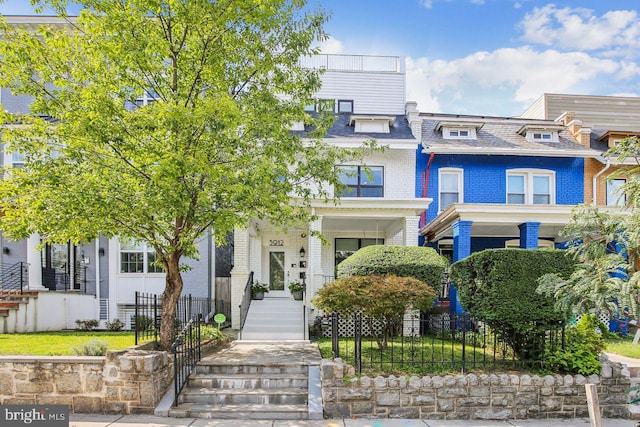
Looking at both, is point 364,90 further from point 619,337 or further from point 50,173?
point 50,173

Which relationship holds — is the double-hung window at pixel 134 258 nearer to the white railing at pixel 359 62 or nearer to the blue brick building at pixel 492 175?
the blue brick building at pixel 492 175

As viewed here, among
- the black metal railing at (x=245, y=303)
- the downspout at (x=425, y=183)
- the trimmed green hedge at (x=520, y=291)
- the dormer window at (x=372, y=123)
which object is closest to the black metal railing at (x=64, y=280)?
the black metal railing at (x=245, y=303)

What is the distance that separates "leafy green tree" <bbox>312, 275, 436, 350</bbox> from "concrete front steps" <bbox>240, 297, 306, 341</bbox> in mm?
3048

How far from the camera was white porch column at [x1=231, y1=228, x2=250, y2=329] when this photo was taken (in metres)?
12.1

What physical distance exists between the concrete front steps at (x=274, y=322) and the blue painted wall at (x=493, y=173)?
676 centimetres

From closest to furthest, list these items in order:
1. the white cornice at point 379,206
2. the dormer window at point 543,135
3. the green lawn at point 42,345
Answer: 1. the green lawn at point 42,345
2. the white cornice at point 379,206
3. the dormer window at point 543,135

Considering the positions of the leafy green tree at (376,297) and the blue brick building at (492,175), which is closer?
the leafy green tree at (376,297)

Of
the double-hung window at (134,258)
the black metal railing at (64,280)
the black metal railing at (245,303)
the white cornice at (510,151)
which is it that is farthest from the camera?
the white cornice at (510,151)

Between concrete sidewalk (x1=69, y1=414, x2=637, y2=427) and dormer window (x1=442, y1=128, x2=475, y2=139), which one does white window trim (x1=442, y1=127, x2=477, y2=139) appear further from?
concrete sidewalk (x1=69, y1=414, x2=637, y2=427)

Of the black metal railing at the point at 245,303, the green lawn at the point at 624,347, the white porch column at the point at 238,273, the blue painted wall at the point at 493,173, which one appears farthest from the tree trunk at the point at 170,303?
the blue painted wall at the point at 493,173

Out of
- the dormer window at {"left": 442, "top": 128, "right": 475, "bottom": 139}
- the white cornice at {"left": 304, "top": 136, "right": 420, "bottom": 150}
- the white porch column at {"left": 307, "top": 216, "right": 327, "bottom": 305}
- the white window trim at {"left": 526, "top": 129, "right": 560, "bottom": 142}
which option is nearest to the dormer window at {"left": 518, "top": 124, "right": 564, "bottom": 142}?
the white window trim at {"left": 526, "top": 129, "right": 560, "bottom": 142}

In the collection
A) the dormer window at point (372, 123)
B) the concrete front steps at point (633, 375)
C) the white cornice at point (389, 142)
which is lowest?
the concrete front steps at point (633, 375)

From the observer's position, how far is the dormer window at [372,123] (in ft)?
51.2

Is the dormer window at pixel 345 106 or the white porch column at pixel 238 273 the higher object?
the dormer window at pixel 345 106
